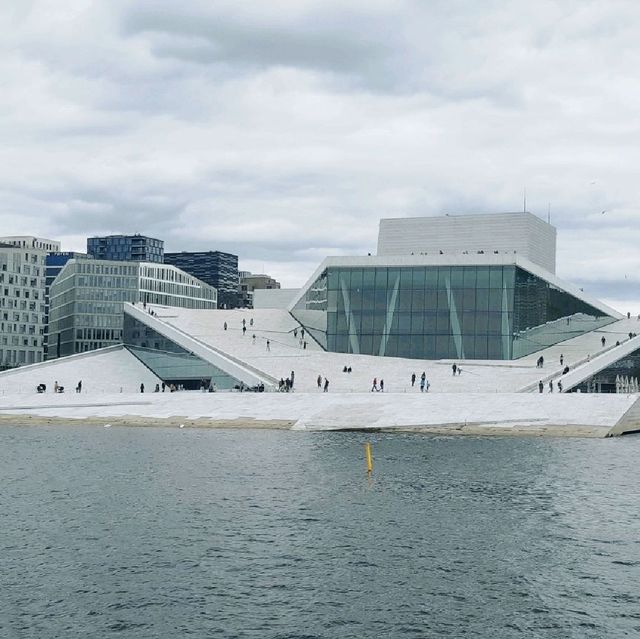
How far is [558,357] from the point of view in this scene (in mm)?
86938

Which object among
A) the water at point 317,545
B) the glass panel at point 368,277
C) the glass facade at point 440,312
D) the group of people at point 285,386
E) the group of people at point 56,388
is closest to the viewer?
the water at point 317,545

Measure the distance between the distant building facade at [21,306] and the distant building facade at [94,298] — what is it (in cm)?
298

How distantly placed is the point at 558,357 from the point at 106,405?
38.7 meters

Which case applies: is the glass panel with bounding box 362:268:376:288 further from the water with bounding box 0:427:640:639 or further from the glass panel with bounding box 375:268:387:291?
the water with bounding box 0:427:640:639

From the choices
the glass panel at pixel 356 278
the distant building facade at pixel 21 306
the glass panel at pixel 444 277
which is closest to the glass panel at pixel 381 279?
the glass panel at pixel 356 278

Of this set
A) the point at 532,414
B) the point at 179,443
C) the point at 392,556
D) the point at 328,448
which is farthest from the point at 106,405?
the point at 392,556

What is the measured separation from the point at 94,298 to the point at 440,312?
6826 cm

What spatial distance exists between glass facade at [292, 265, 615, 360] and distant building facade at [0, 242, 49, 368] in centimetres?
7427

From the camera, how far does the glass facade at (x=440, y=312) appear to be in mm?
85750

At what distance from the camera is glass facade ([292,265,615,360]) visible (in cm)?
8575

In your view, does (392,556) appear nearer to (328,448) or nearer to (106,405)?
(328,448)

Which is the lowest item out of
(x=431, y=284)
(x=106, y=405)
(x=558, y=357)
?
(x=106, y=405)

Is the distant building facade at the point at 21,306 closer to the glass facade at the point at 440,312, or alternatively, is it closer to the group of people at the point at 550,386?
the glass facade at the point at 440,312

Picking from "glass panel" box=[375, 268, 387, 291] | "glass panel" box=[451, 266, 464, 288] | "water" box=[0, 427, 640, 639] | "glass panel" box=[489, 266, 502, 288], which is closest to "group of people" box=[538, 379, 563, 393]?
"glass panel" box=[489, 266, 502, 288]
